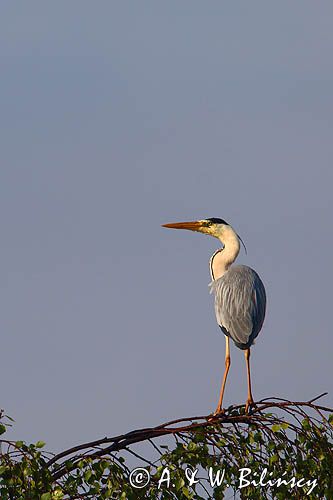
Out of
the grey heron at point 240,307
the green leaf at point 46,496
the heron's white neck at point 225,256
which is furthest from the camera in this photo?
the heron's white neck at point 225,256

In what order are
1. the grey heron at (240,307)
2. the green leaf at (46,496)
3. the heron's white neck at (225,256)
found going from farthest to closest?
the heron's white neck at (225,256), the grey heron at (240,307), the green leaf at (46,496)

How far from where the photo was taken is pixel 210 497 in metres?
8.11

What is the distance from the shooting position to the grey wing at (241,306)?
11484 mm

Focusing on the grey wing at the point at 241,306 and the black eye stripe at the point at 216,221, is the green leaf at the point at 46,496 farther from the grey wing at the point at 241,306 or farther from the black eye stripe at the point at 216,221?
the black eye stripe at the point at 216,221

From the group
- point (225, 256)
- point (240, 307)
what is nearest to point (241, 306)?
point (240, 307)

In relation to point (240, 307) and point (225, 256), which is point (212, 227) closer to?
point (225, 256)

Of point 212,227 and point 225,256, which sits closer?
point 225,256

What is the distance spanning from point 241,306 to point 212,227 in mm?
1716

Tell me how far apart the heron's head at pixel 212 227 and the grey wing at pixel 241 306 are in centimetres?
94

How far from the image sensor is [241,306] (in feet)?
37.9

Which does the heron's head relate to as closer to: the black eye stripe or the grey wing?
the black eye stripe

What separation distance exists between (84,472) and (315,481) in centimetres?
166

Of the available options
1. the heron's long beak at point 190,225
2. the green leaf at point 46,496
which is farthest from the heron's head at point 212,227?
the green leaf at point 46,496

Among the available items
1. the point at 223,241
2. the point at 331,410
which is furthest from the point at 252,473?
the point at 223,241
